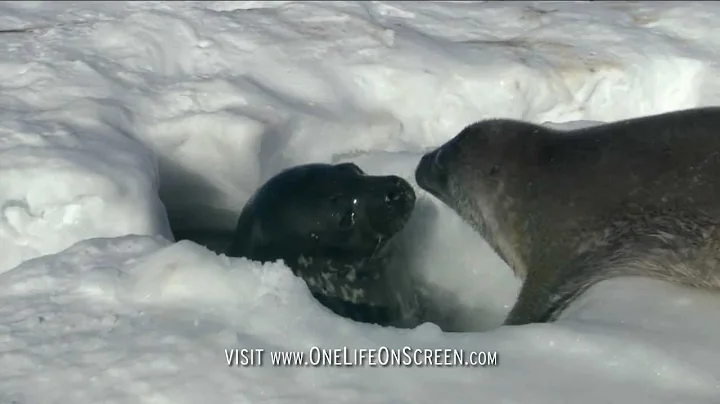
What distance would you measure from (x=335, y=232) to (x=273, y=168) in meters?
0.50

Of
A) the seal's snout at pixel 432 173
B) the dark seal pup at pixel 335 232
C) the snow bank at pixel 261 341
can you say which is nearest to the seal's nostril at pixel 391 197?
the dark seal pup at pixel 335 232

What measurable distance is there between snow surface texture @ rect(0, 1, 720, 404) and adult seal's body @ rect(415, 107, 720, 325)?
0.12 m

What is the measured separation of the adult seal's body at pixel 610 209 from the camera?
2193mm

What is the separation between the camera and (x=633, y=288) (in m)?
2.12

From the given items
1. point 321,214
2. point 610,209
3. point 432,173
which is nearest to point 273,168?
point 321,214

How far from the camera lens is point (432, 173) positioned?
9.13 ft

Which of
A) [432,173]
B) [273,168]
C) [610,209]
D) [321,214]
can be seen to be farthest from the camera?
[273,168]

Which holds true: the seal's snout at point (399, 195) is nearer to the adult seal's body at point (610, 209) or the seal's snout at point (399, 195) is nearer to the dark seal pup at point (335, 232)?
the dark seal pup at point (335, 232)

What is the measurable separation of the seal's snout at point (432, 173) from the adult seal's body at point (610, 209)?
0.25 meters

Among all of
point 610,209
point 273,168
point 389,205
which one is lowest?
point 273,168

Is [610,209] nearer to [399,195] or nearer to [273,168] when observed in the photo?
[399,195]

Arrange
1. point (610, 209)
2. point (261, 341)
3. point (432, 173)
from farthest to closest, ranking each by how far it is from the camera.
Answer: point (432, 173) → point (610, 209) → point (261, 341)

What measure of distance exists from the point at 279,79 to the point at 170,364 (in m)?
1.74

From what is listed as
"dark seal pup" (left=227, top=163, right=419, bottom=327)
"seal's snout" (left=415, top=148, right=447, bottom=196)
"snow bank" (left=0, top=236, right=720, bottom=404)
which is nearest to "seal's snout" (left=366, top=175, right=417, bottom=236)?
"dark seal pup" (left=227, top=163, right=419, bottom=327)
